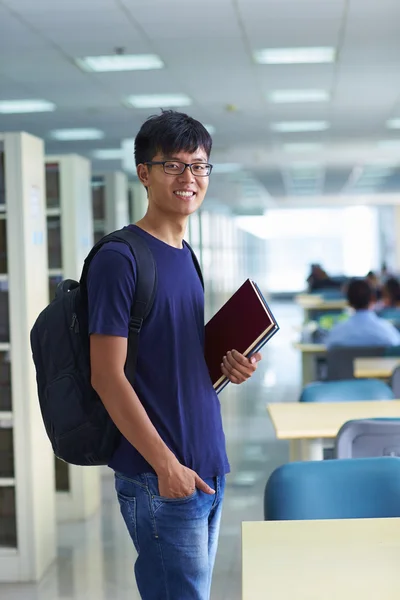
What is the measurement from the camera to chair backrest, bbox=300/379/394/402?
13.5ft

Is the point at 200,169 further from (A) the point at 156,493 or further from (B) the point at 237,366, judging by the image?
(A) the point at 156,493

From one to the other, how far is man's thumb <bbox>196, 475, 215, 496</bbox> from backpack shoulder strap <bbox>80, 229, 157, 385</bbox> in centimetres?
24

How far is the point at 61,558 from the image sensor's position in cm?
450

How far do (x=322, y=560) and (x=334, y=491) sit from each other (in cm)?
59

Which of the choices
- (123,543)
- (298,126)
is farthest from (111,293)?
(298,126)

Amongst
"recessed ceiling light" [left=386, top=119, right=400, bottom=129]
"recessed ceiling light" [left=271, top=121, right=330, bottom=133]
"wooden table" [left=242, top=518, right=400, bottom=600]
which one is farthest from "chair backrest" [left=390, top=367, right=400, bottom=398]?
"recessed ceiling light" [left=386, top=119, right=400, bottom=129]

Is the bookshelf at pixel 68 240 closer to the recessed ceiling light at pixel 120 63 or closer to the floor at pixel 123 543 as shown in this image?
the floor at pixel 123 543

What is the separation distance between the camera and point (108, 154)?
1430 centimetres

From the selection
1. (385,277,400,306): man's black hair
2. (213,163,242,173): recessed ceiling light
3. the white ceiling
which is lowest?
(385,277,400,306): man's black hair

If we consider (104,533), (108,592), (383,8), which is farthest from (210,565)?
(383,8)

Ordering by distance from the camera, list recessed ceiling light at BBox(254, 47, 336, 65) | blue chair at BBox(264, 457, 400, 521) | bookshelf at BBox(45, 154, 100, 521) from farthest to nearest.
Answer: recessed ceiling light at BBox(254, 47, 336, 65) → bookshelf at BBox(45, 154, 100, 521) → blue chair at BBox(264, 457, 400, 521)

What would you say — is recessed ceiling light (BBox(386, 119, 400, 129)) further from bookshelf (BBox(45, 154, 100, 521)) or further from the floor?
bookshelf (BBox(45, 154, 100, 521))

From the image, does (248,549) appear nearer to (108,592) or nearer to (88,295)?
(88,295)

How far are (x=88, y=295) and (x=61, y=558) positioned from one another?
3.04 metres
